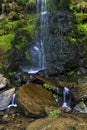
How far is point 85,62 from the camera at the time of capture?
12.3m

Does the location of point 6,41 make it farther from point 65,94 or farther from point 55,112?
point 55,112

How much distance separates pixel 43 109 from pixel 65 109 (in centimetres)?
79

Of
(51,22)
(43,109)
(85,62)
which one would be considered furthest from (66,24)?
(43,109)

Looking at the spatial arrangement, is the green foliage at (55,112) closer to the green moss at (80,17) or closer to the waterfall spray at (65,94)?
the waterfall spray at (65,94)

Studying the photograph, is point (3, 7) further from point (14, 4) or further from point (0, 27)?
point (0, 27)

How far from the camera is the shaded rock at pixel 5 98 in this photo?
365 inches

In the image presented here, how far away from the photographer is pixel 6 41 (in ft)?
39.7

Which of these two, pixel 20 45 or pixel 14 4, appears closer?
pixel 20 45

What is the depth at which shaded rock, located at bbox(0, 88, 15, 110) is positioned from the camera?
9272 mm

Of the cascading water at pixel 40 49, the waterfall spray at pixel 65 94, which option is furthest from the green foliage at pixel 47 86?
the cascading water at pixel 40 49

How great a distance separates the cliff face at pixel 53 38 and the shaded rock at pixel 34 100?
2408 millimetres

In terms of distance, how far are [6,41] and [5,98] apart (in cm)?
341

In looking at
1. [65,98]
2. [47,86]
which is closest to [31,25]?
[47,86]

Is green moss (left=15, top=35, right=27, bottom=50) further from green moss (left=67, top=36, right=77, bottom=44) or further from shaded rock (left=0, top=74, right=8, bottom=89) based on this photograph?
shaded rock (left=0, top=74, right=8, bottom=89)
